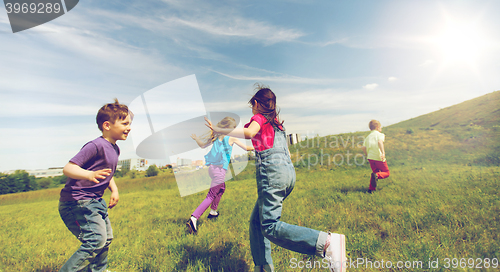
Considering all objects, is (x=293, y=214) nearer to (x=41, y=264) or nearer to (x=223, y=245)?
(x=223, y=245)

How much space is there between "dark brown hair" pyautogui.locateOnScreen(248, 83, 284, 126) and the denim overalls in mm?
145

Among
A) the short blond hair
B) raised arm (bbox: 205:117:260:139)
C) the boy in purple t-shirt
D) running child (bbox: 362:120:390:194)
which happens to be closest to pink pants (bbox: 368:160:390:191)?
running child (bbox: 362:120:390:194)

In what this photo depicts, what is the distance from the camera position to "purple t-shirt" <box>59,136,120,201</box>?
2.68 metres

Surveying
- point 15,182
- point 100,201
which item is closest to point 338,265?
point 100,201

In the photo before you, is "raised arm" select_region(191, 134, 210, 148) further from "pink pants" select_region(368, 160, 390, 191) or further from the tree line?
the tree line

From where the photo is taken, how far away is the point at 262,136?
112 inches

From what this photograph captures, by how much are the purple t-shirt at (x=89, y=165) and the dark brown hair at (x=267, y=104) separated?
2.01 m

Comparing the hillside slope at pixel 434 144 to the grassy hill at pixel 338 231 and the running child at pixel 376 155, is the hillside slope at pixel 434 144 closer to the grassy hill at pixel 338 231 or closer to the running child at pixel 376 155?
the running child at pixel 376 155

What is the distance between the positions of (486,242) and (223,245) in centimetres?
388

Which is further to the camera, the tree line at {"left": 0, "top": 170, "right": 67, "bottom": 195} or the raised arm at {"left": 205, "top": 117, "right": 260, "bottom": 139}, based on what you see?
the tree line at {"left": 0, "top": 170, "right": 67, "bottom": 195}

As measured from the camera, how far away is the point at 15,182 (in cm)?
3534

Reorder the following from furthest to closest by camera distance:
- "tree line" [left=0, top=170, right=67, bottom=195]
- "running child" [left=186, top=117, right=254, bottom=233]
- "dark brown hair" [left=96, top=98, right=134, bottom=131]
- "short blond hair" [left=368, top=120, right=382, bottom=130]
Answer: "tree line" [left=0, top=170, right=67, bottom=195] < "short blond hair" [left=368, top=120, right=382, bottom=130] < "running child" [left=186, top=117, right=254, bottom=233] < "dark brown hair" [left=96, top=98, right=134, bottom=131]

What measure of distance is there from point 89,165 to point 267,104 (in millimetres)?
2362

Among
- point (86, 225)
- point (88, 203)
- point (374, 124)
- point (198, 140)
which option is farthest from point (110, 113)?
point (374, 124)
